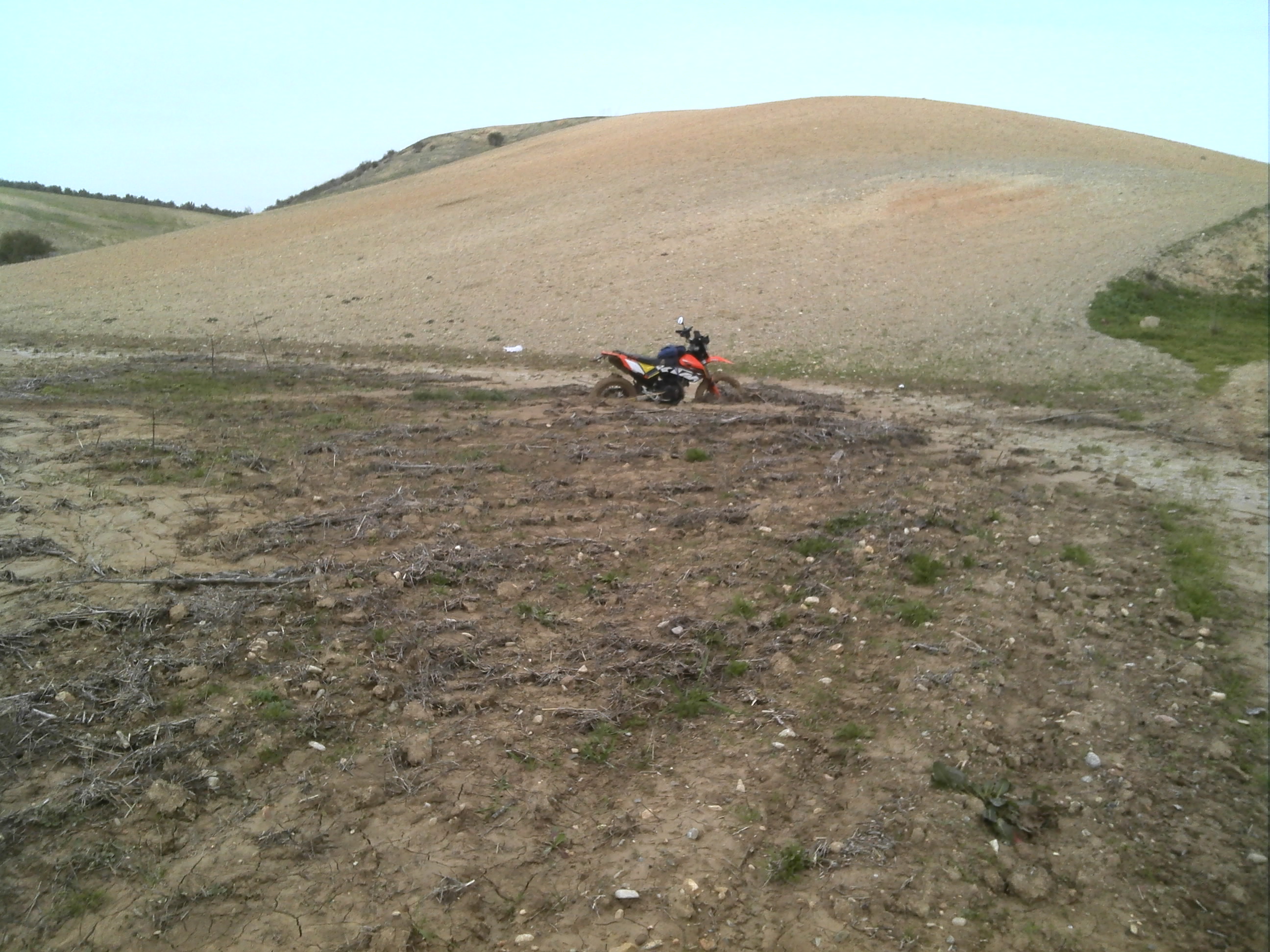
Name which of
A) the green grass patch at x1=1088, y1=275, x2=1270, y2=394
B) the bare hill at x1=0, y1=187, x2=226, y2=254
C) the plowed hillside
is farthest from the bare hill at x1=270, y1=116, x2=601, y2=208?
the green grass patch at x1=1088, y1=275, x2=1270, y2=394

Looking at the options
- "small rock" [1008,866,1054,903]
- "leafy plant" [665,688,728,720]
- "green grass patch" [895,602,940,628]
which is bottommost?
"small rock" [1008,866,1054,903]

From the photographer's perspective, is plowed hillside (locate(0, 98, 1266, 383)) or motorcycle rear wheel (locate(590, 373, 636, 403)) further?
plowed hillside (locate(0, 98, 1266, 383))

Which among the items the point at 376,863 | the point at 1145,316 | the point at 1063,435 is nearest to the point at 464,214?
the point at 1145,316

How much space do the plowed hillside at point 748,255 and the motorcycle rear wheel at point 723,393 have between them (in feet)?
8.07

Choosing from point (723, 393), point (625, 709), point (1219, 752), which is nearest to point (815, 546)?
point (625, 709)

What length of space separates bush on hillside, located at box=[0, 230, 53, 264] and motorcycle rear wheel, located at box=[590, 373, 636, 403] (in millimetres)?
37239

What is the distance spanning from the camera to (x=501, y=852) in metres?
3.40

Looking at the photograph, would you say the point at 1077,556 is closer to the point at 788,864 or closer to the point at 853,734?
the point at 853,734

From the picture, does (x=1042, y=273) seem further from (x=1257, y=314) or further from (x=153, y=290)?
(x=153, y=290)

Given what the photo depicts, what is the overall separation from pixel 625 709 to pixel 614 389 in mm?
7527

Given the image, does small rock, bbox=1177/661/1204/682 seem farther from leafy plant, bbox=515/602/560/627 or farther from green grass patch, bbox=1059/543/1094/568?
leafy plant, bbox=515/602/560/627

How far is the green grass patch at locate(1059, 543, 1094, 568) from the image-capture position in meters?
5.76

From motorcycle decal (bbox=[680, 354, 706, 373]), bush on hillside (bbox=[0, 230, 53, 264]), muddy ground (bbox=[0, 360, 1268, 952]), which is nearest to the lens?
muddy ground (bbox=[0, 360, 1268, 952])

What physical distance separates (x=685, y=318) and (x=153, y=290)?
51.5 ft
